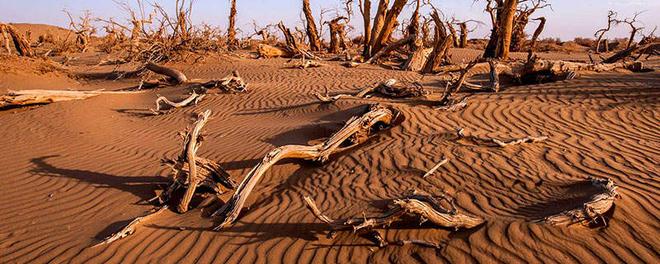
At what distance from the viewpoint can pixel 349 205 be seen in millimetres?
4172

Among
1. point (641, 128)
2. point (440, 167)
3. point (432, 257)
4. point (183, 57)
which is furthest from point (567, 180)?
point (183, 57)

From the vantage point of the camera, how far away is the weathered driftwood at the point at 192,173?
14.6 ft

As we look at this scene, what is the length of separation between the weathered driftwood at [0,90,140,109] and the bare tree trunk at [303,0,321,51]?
9.81 m

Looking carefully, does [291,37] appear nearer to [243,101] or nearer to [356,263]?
[243,101]

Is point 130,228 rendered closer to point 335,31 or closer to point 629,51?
point 629,51

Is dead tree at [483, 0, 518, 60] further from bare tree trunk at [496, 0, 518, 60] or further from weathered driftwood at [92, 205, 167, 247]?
weathered driftwood at [92, 205, 167, 247]

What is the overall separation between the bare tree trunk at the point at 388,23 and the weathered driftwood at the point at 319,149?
912 cm

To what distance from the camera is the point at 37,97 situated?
895cm

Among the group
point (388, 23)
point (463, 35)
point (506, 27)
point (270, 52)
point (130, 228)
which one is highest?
point (388, 23)

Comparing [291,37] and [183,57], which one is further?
[291,37]

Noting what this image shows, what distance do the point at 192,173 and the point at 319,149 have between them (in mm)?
1521

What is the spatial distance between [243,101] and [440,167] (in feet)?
18.4

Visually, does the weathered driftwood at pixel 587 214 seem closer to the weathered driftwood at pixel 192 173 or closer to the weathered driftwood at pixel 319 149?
the weathered driftwood at pixel 319 149

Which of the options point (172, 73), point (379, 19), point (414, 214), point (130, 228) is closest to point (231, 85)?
point (172, 73)
